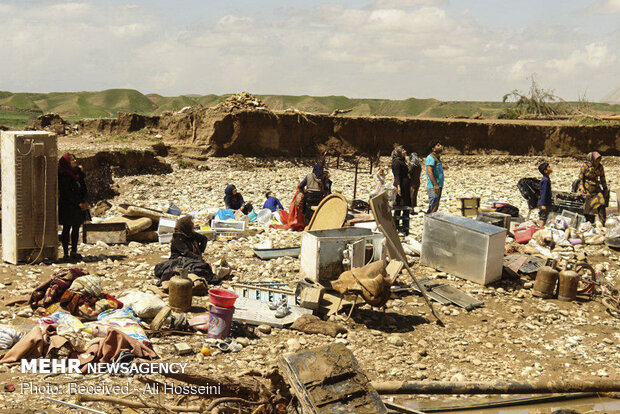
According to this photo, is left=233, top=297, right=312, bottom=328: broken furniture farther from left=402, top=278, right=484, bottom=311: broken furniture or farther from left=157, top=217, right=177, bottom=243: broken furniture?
left=157, top=217, right=177, bottom=243: broken furniture

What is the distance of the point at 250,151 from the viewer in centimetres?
2323

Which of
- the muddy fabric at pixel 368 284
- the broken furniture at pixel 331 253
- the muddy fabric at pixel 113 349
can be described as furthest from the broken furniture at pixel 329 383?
the broken furniture at pixel 331 253

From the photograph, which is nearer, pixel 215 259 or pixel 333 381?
pixel 333 381

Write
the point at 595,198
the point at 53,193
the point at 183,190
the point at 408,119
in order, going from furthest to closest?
1. the point at 408,119
2. the point at 183,190
3. the point at 595,198
4. the point at 53,193

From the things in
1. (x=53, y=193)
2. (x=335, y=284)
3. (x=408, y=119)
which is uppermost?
(x=408, y=119)

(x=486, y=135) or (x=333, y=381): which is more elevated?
(x=486, y=135)

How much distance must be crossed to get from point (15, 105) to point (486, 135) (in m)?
54.6

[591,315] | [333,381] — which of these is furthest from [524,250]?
[333,381]

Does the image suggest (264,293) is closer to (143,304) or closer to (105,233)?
(143,304)

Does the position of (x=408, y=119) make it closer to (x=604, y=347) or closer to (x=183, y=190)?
(x=183, y=190)

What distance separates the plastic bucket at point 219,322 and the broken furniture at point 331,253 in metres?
1.71

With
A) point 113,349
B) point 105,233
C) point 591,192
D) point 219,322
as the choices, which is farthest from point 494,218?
point 113,349

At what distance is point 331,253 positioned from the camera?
768 cm

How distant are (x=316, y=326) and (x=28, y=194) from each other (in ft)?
15.3
